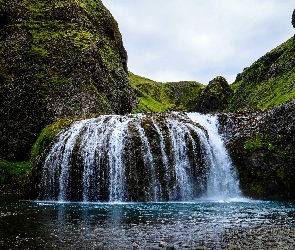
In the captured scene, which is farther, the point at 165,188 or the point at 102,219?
the point at 165,188

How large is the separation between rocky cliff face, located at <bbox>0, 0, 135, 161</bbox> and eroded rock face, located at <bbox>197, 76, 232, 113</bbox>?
111 ft

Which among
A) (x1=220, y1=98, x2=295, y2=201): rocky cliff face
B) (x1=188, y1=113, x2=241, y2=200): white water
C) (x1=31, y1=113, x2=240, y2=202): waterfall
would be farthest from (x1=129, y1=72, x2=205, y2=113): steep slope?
(x1=31, y1=113, x2=240, y2=202): waterfall

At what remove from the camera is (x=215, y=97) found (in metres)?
84.8

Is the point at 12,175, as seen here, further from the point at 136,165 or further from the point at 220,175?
the point at 220,175

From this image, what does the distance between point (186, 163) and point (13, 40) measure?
31.8 metres

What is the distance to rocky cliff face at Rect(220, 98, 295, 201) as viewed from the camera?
1031 inches

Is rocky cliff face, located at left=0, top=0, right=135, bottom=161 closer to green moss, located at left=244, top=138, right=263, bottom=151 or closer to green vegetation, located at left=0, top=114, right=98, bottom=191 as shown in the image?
green vegetation, located at left=0, top=114, right=98, bottom=191

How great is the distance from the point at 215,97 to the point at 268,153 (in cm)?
5882

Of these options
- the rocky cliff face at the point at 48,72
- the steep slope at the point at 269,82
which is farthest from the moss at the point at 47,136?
the steep slope at the point at 269,82

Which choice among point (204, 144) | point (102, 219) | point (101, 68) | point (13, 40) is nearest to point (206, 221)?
point (102, 219)

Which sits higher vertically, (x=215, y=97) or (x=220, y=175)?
(x=215, y=97)

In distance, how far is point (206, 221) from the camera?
14406mm

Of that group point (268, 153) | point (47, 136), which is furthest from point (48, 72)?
point (268, 153)

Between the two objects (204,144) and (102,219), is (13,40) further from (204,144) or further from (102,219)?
(102,219)
